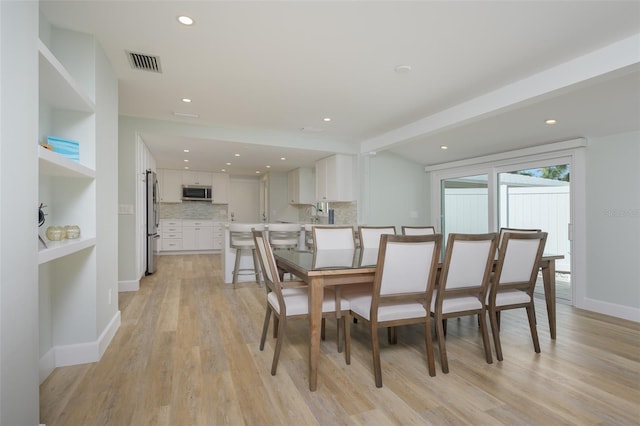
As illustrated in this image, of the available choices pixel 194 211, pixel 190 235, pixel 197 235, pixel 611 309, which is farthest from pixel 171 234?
A: pixel 611 309

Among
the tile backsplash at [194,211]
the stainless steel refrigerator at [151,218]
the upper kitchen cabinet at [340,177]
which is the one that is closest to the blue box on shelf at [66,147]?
the stainless steel refrigerator at [151,218]

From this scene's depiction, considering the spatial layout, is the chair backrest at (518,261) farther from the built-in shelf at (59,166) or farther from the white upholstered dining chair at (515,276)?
the built-in shelf at (59,166)

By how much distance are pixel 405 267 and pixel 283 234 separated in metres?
3.20

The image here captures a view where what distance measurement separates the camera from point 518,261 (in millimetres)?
2479

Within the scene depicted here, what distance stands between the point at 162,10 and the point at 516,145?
4.28 m

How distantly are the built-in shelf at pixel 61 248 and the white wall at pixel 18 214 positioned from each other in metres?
0.20

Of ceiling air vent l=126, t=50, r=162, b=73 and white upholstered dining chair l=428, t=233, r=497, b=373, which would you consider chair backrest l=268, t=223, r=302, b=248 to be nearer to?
ceiling air vent l=126, t=50, r=162, b=73

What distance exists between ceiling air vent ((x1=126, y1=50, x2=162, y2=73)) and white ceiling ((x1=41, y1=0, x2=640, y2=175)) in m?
0.05

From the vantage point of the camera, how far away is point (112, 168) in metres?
2.72

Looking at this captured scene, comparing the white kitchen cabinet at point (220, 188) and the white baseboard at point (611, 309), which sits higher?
the white kitchen cabinet at point (220, 188)

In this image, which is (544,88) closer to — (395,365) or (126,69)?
(395,365)

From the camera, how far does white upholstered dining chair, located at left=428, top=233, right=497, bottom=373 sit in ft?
7.09

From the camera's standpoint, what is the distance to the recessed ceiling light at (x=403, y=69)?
270 cm

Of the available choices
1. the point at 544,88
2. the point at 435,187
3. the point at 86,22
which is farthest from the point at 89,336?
the point at 435,187
